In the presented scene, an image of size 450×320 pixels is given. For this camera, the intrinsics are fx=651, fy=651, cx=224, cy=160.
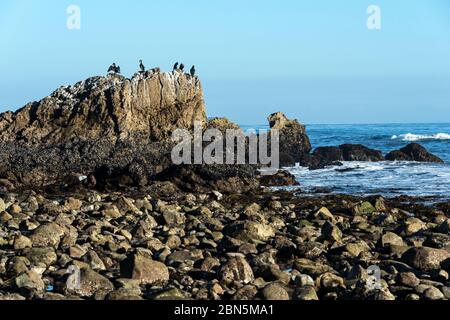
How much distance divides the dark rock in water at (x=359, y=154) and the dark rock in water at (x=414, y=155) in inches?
29.5

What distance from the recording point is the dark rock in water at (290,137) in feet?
121

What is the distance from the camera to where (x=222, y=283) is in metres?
9.34

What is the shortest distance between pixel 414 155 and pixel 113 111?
17453mm

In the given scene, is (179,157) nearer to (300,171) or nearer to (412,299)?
(300,171)

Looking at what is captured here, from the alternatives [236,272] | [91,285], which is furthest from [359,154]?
[91,285]

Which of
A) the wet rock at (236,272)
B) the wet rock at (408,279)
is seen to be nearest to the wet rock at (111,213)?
the wet rock at (236,272)

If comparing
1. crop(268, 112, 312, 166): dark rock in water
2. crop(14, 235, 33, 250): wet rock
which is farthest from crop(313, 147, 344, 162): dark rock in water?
crop(14, 235, 33, 250): wet rock

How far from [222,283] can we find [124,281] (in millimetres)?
1394

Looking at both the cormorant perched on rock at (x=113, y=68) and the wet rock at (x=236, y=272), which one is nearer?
the wet rock at (x=236, y=272)

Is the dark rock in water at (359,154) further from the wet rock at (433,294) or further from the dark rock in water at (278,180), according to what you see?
the wet rock at (433,294)

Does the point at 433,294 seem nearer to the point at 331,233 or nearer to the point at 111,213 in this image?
the point at 331,233

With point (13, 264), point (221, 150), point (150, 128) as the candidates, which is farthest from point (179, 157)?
point (13, 264)

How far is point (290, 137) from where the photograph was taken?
3925 centimetres

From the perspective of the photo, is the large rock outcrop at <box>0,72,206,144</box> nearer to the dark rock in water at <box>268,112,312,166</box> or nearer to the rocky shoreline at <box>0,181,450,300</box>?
the dark rock in water at <box>268,112,312,166</box>
